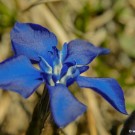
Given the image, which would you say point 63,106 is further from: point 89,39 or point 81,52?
point 89,39

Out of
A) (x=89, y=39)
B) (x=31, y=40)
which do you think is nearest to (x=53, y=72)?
(x=31, y=40)

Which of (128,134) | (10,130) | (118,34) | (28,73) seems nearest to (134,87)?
(118,34)

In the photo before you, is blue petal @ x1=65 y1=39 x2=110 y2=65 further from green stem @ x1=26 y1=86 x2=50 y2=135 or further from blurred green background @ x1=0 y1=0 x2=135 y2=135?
blurred green background @ x1=0 y1=0 x2=135 y2=135

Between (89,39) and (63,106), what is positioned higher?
(63,106)

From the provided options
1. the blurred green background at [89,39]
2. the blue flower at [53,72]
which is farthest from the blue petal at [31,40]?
the blurred green background at [89,39]

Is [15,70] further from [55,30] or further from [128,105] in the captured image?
[55,30]

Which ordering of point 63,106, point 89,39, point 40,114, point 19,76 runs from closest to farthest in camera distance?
point 63,106, point 19,76, point 40,114, point 89,39

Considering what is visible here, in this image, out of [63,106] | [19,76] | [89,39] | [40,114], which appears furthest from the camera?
[89,39]
